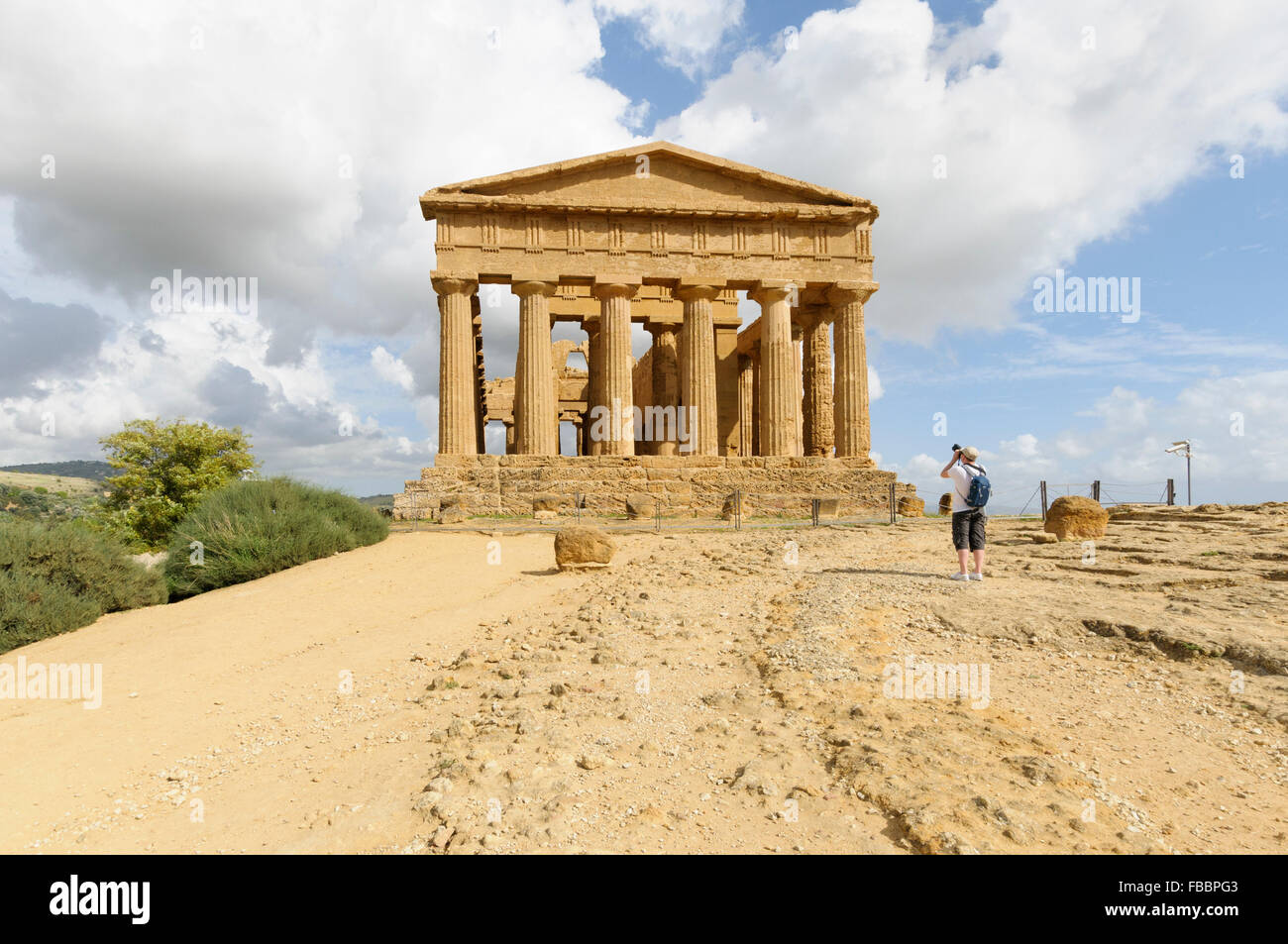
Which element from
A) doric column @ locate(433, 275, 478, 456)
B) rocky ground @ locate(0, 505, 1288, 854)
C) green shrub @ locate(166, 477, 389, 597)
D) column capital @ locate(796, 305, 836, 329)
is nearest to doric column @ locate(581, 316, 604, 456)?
doric column @ locate(433, 275, 478, 456)

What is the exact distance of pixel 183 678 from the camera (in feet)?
22.0

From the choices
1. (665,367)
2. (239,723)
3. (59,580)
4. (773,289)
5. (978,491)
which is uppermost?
(773,289)

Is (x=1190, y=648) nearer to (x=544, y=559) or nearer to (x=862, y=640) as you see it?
(x=862, y=640)

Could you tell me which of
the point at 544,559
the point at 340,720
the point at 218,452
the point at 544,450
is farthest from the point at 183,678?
the point at 218,452

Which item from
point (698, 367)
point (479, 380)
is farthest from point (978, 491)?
point (479, 380)

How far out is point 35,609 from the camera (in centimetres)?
855

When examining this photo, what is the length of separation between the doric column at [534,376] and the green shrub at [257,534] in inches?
317

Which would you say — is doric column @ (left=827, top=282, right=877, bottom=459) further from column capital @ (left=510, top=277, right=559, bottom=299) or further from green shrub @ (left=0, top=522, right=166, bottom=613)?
green shrub @ (left=0, top=522, right=166, bottom=613)

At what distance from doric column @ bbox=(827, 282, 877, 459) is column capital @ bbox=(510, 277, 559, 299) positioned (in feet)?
35.1

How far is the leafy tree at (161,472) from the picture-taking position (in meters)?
22.2

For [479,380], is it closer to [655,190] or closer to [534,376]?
[534,376]

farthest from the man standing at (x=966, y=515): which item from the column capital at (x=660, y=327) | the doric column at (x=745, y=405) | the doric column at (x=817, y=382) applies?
the doric column at (x=745, y=405)

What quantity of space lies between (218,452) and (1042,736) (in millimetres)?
27630

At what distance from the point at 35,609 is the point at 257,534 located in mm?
4004
